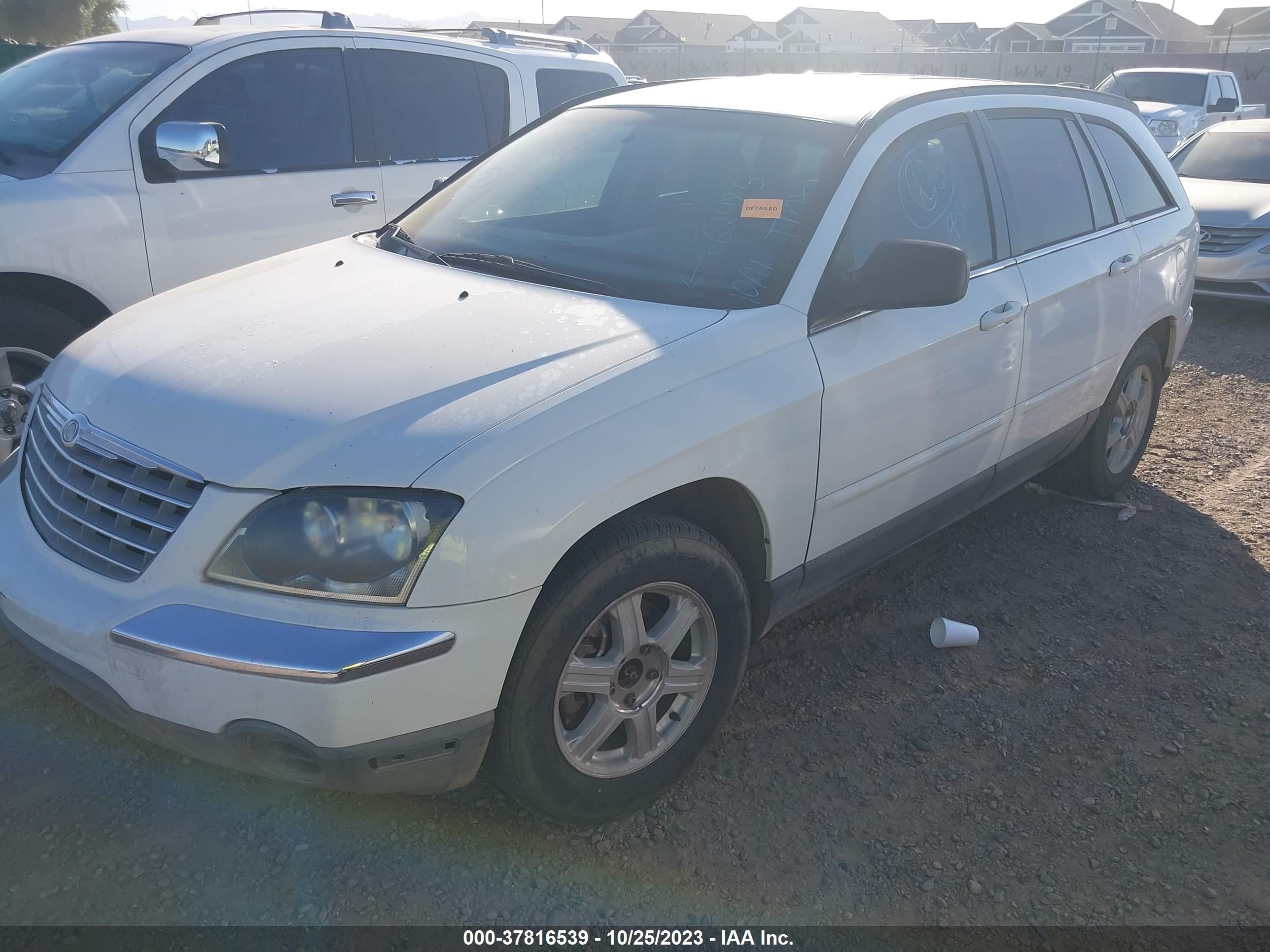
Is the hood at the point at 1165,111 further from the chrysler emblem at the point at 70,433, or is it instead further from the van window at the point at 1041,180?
the chrysler emblem at the point at 70,433

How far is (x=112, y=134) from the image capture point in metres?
4.37

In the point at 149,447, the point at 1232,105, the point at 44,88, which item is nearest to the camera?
the point at 149,447

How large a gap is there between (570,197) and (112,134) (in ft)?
7.28

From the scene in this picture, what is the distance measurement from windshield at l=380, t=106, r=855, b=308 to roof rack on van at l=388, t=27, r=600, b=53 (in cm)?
309

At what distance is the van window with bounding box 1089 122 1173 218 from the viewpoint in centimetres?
443

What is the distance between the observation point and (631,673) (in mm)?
2578

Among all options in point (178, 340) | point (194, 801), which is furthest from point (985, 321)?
point (194, 801)

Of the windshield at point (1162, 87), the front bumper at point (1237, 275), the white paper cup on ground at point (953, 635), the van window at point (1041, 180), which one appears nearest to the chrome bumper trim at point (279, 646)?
the white paper cup on ground at point (953, 635)

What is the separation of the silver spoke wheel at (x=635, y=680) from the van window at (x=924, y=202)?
3.38ft

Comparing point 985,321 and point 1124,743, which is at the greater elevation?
point 985,321

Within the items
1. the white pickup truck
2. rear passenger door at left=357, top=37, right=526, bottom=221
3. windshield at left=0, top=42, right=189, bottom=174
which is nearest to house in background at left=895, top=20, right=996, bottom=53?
the white pickup truck

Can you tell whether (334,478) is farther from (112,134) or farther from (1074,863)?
(112,134)

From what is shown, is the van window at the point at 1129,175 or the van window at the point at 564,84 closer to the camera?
the van window at the point at 1129,175

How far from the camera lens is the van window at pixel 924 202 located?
10.1 ft
